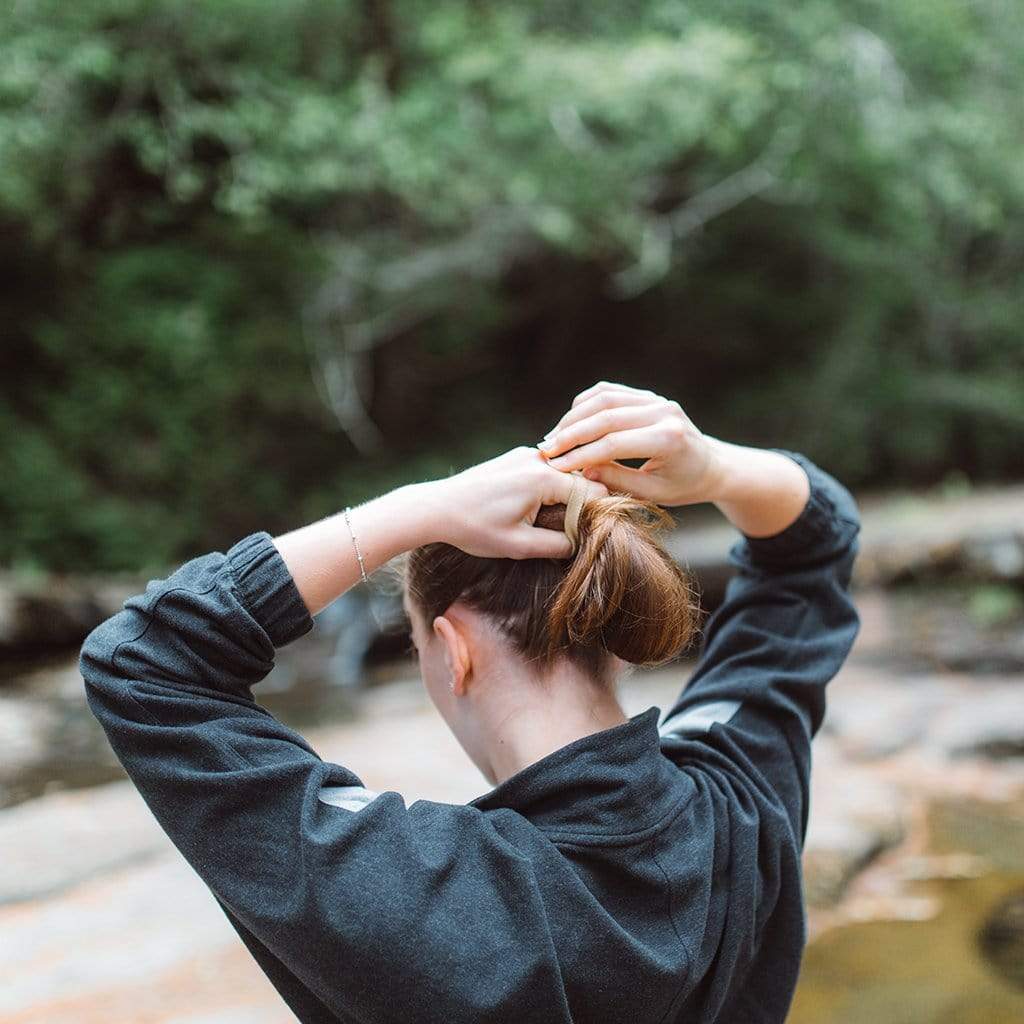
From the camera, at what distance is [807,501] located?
1657 mm

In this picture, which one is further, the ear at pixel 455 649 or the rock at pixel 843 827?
the rock at pixel 843 827

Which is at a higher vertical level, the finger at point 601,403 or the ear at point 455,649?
the finger at point 601,403

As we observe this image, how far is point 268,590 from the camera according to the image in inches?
46.8

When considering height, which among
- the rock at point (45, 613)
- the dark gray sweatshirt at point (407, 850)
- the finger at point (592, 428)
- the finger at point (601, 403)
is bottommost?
the rock at point (45, 613)

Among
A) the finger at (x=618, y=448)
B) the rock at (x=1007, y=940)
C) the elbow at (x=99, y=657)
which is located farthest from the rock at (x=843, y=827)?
the elbow at (x=99, y=657)

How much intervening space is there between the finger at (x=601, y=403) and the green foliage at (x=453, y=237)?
6449 millimetres

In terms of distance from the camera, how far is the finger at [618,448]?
1306mm

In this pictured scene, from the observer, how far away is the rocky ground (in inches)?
120

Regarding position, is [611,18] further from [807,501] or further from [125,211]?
[807,501]

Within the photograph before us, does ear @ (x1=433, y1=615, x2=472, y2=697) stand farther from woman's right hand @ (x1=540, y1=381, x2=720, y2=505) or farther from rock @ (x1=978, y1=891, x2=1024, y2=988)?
rock @ (x1=978, y1=891, x2=1024, y2=988)

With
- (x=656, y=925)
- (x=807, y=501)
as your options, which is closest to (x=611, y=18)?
(x=807, y=501)

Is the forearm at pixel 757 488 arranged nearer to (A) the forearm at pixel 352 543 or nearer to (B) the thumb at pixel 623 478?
(B) the thumb at pixel 623 478

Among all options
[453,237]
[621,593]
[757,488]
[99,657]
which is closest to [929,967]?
[757,488]

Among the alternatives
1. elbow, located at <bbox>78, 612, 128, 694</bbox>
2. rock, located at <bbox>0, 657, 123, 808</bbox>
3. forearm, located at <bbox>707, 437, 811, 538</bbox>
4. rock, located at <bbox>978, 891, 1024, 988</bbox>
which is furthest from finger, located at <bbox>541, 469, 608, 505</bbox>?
rock, located at <bbox>0, 657, 123, 808</bbox>
